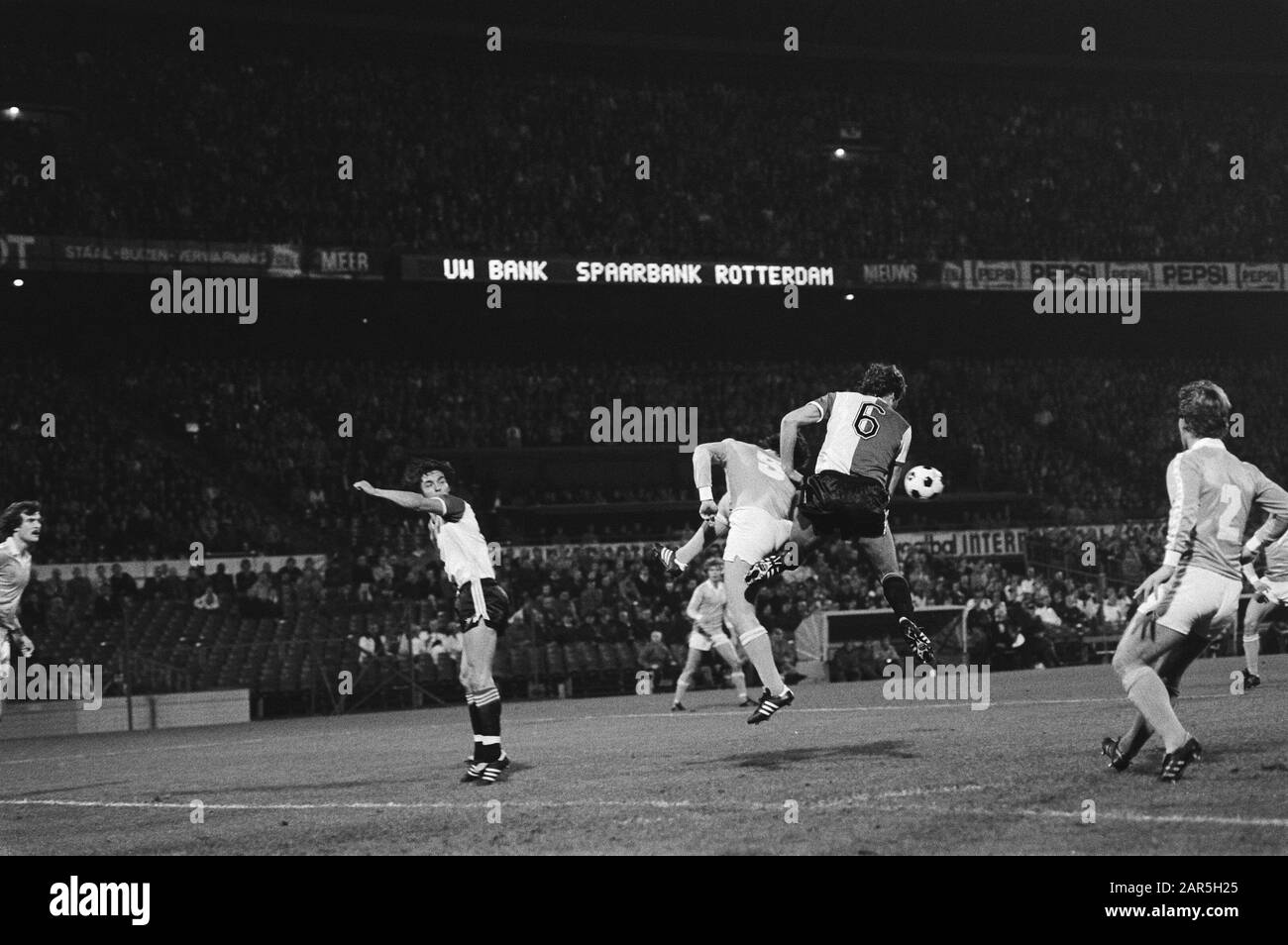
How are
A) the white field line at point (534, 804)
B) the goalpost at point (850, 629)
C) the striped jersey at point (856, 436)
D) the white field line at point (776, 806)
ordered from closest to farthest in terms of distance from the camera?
1. the white field line at point (776, 806)
2. the white field line at point (534, 804)
3. the striped jersey at point (856, 436)
4. the goalpost at point (850, 629)

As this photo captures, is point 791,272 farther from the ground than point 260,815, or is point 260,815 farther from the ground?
point 791,272

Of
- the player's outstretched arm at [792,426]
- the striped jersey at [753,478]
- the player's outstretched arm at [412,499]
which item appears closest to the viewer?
the player's outstretched arm at [412,499]

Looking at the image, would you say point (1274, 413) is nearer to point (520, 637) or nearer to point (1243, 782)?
point (520, 637)

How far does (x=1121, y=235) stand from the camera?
40.9m

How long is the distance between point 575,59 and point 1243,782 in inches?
1483

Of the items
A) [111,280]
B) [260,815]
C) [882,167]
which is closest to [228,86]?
[111,280]

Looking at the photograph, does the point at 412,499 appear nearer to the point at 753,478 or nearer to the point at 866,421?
the point at 753,478

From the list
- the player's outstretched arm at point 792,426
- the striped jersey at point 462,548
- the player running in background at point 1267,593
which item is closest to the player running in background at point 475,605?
the striped jersey at point 462,548

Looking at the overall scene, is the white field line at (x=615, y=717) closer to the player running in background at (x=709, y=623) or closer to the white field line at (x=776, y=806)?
the player running in background at (x=709, y=623)

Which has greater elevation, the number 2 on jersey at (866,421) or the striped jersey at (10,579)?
the number 2 on jersey at (866,421)

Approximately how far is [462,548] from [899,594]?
3.26m

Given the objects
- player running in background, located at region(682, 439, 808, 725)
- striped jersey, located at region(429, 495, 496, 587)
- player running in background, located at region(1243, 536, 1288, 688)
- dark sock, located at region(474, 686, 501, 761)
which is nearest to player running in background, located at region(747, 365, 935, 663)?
player running in background, located at region(682, 439, 808, 725)

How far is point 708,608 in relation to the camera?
773 inches

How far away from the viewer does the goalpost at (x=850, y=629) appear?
25.4 m
